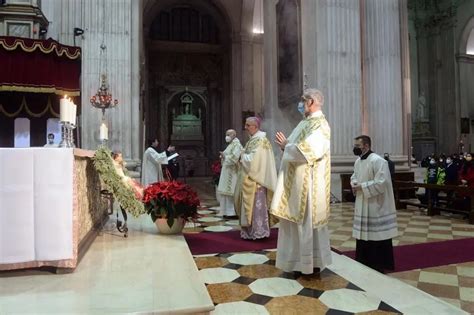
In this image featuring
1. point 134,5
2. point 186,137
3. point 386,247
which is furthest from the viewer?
point 186,137

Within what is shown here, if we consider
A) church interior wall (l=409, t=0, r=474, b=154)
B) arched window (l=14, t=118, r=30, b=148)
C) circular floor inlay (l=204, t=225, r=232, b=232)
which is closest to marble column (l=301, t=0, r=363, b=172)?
circular floor inlay (l=204, t=225, r=232, b=232)

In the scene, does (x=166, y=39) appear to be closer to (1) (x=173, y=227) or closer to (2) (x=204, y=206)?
(2) (x=204, y=206)

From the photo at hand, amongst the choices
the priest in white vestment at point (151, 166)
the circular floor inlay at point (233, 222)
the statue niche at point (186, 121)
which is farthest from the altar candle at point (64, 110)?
the statue niche at point (186, 121)

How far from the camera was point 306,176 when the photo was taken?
3459 mm

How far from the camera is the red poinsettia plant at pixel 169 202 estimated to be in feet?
15.2

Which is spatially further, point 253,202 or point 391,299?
point 253,202

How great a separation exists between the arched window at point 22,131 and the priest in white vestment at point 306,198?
6012 mm

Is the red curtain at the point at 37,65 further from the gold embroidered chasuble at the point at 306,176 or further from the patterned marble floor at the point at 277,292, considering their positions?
the gold embroidered chasuble at the point at 306,176

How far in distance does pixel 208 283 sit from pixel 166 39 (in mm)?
20599

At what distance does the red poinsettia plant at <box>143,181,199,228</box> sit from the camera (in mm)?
4641

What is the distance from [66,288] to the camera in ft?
8.81

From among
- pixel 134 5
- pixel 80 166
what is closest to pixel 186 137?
pixel 134 5

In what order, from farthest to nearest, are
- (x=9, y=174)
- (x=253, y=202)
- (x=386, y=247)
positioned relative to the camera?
(x=253, y=202) < (x=386, y=247) < (x=9, y=174)

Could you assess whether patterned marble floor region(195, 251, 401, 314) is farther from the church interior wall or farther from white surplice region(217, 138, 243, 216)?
the church interior wall
